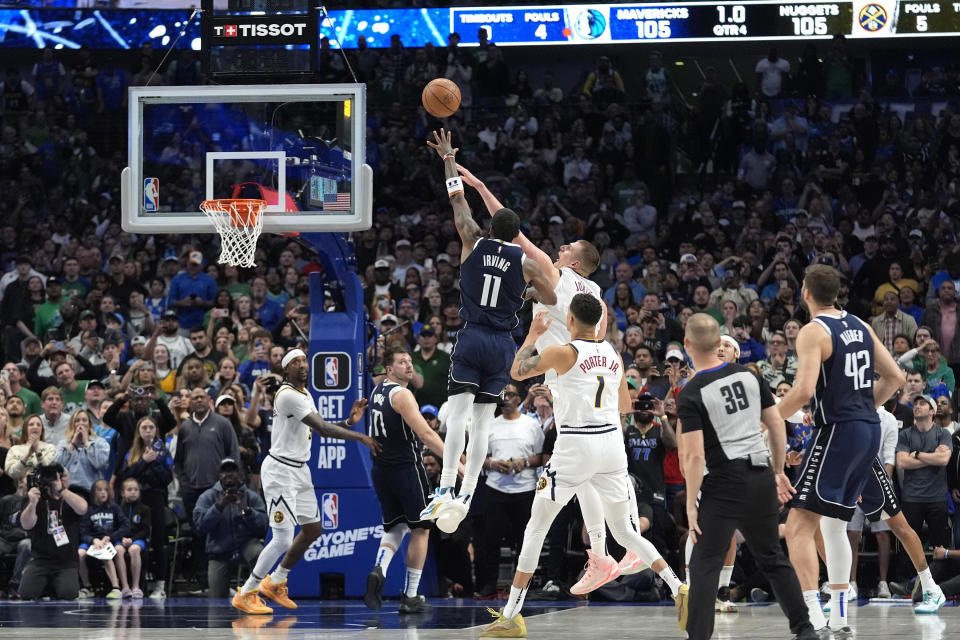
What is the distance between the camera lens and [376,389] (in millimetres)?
13438

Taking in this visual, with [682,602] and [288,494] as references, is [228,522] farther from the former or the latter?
[682,602]

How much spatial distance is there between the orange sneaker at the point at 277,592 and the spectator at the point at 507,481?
92.5 inches

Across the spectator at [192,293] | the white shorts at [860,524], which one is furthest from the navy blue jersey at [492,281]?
the spectator at [192,293]

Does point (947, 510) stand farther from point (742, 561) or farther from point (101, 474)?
point (101, 474)

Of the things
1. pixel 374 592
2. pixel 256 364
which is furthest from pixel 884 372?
pixel 256 364

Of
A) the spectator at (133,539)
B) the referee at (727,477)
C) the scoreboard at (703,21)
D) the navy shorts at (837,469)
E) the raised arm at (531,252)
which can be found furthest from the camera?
the scoreboard at (703,21)

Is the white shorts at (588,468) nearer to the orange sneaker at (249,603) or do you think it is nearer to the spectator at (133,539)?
the orange sneaker at (249,603)

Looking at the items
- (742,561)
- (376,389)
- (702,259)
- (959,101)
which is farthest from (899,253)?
(376,389)

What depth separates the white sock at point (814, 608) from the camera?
9.38 metres

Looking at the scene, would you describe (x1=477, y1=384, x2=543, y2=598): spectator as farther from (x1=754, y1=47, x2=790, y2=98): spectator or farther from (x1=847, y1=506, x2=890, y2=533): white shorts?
(x1=754, y1=47, x2=790, y2=98): spectator

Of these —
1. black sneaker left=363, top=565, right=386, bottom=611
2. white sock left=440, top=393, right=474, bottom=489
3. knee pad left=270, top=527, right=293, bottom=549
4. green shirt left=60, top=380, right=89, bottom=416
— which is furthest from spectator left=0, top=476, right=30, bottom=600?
white sock left=440, top=393, right=474, bottom=489

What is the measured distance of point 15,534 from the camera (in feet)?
51.2

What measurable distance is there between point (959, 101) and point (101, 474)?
53.7 ft

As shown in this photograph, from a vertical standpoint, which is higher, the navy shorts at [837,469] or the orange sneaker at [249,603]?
the navy shorts at [837,469]
